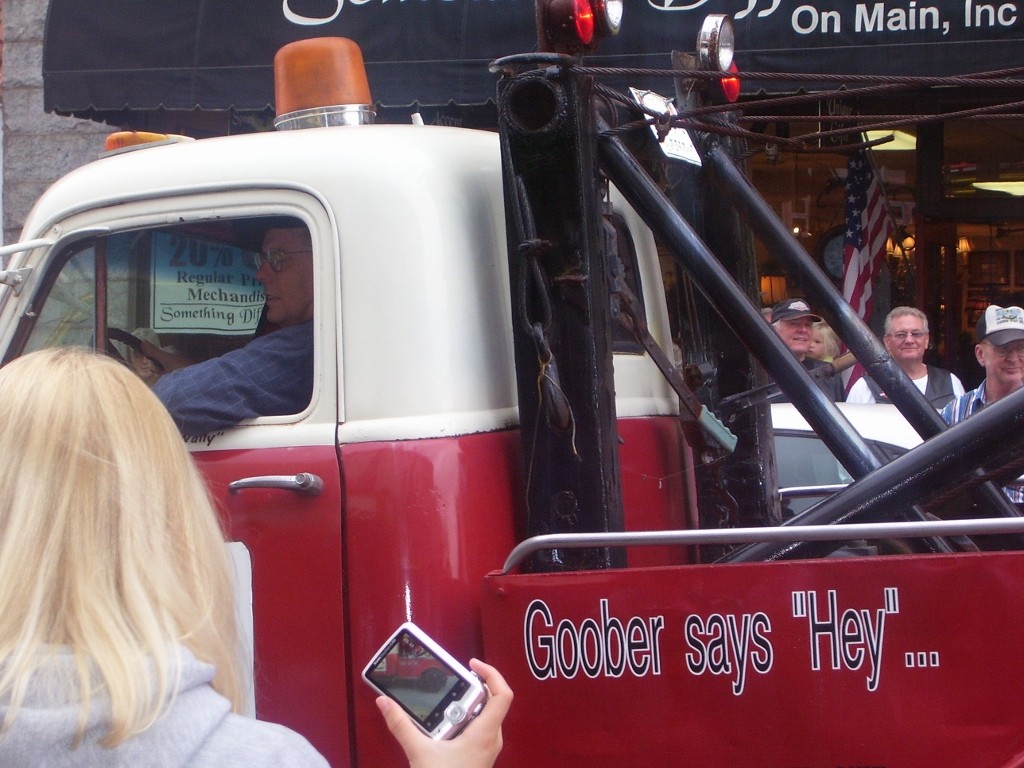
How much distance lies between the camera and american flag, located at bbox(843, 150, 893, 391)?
8.02 metres

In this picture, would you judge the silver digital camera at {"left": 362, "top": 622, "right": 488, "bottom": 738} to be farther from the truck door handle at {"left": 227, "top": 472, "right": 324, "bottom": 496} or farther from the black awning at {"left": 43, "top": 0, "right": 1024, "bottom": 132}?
the black awning at {"left": 43, "top": 0, "right": 1024, "bottom": 132}

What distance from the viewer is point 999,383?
5.12 metres

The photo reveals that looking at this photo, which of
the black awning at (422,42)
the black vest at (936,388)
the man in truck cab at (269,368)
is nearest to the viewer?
the man in truck cab at (269,368)

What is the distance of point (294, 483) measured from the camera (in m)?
2.25

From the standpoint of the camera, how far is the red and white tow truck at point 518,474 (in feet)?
6.31

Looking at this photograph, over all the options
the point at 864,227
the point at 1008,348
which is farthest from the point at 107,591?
the point at 864,227

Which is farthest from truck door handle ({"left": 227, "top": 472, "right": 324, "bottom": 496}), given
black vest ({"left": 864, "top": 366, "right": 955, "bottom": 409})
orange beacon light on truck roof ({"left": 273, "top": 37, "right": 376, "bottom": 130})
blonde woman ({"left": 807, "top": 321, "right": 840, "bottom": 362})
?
black vest ({"left": 864, "top": 366, "right": 955, "bottom": 409})

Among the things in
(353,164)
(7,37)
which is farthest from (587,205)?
(7,37)

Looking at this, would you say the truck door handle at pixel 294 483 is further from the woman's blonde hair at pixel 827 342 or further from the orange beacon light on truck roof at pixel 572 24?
the woman's blonde hair at pixel 827 342

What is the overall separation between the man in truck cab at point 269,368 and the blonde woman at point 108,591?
1.00m

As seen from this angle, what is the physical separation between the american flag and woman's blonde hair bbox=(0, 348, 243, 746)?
7.20 meters

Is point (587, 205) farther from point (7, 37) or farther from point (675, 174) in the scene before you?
point (7, 37)

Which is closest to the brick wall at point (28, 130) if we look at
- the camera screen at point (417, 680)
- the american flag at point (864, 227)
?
the american flag at point (864, 227)

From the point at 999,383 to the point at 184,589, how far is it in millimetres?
4569
